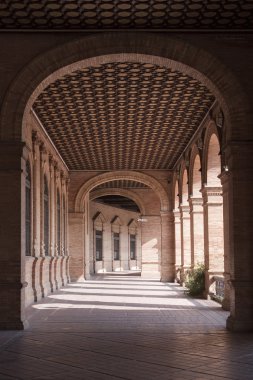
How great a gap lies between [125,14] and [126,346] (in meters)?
5.84

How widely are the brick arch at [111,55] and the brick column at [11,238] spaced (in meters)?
0.50

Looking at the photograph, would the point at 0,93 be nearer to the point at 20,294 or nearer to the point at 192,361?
the point at 20,294

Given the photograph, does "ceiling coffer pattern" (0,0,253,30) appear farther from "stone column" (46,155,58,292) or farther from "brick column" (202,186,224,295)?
"stone column" (46,155,58,292)

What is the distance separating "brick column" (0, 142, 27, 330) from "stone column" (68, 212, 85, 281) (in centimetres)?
1817

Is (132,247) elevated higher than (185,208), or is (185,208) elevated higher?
(185,208)

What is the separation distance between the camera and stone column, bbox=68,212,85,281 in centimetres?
2930

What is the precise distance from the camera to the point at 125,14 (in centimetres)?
1059

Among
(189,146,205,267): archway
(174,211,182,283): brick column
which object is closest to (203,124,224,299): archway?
(189,146,205,267): archway

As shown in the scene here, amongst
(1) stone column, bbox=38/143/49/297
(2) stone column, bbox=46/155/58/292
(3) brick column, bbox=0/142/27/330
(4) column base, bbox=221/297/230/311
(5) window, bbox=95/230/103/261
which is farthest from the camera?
(5) window, bbox=95/230/103/261

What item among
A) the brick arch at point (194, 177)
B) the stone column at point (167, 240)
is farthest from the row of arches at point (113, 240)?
the brick arch at point (194, 177)

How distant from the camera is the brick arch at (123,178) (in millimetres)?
28922

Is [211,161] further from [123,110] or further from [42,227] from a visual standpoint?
[42,227]

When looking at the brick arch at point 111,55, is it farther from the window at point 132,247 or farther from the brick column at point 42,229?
the window at point 132,247

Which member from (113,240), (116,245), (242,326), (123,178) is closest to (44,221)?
(123,178)
